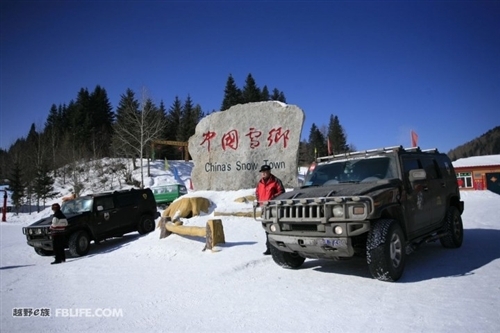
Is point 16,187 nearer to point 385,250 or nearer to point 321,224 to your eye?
point 321,224

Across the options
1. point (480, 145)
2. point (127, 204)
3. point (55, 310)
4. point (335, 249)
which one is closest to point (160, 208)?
point (127, 204)

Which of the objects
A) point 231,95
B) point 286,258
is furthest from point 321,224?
point 231,95

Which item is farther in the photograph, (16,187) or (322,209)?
(16,187)

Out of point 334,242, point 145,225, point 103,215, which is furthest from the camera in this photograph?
point 145,225

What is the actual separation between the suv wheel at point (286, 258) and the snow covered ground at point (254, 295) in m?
0.12

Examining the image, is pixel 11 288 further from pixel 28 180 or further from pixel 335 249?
pixel 28 180

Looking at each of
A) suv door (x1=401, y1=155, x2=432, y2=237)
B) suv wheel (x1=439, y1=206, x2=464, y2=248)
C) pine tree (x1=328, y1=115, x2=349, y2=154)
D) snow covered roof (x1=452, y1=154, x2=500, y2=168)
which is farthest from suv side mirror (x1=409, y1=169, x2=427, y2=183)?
pine tree (x1=328, y1=115, x2=349, y2=154)

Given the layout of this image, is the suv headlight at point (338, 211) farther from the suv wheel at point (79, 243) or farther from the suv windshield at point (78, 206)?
the suv windshield at point (78, 206)

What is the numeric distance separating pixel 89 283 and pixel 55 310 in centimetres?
149

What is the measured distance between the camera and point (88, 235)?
34.0 ft

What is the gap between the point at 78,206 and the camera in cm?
1110

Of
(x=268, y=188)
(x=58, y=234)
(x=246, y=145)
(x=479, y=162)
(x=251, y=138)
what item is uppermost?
(x=251, y=138)

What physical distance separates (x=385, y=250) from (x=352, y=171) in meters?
1.69

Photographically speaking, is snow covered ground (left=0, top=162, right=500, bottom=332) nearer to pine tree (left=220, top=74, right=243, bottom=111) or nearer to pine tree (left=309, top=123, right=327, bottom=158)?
pine tree (left=220, top=74, right=243, bottom=111)
